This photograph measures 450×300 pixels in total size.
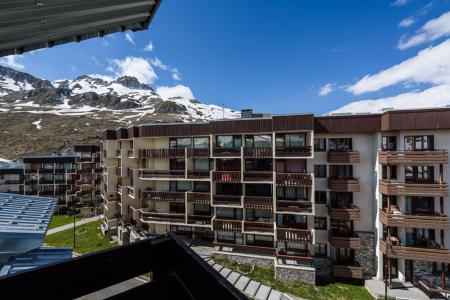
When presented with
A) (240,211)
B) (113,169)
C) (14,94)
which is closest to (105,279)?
(240,211)

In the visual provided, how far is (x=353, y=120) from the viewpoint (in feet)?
59.9

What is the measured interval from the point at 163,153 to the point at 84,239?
53.5ft

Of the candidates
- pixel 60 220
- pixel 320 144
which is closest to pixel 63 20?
pixel 320 144

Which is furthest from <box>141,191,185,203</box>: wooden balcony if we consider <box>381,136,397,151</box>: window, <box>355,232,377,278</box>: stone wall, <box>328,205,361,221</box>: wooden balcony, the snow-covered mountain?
the snow-covered mountain

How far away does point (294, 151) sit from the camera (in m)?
18.2

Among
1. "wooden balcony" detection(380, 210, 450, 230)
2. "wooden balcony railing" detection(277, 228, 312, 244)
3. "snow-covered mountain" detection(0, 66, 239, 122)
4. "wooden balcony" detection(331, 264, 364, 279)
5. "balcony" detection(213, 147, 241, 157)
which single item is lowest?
"wooden balcony" detection(331, 264, 364, 279)

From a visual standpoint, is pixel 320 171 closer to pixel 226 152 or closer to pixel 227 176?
pixel 227 176

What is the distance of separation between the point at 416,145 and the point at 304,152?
8201 millimetres

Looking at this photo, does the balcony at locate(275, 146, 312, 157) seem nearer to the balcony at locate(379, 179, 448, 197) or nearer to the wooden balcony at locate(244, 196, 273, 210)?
the wooden balcony at locate(244, 196, 273, 210)

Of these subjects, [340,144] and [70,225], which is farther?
[70,225]

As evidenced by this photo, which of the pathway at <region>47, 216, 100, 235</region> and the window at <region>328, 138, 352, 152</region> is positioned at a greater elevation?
the window at <region>328, 138, 352, 152</region>

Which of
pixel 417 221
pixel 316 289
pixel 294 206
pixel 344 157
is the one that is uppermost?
pixel 344 157

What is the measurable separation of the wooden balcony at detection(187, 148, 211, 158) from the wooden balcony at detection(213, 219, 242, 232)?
19.6 feet

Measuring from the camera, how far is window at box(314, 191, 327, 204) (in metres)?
19.2
